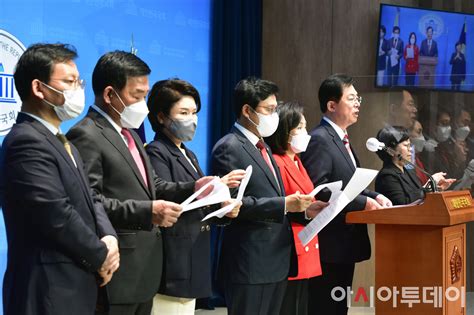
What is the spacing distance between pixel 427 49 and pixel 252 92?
3.47m

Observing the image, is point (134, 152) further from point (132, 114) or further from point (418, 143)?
point (418, 143)

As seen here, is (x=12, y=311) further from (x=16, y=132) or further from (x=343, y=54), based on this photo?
(x=343, y=54)

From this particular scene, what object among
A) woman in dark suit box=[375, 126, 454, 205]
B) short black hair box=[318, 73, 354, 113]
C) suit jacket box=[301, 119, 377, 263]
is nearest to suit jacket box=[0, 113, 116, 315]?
suit jacket box=[301, 119, 377, 263]

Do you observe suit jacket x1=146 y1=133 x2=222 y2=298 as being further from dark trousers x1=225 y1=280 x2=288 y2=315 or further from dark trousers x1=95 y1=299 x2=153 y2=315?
dark trousers x1=225 y1=280 x2=288 y2=315

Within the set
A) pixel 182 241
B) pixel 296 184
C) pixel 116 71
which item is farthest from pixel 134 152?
pixel 296 184

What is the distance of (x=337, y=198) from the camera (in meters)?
3.60

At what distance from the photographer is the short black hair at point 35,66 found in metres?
2.66

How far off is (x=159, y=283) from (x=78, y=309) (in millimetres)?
581

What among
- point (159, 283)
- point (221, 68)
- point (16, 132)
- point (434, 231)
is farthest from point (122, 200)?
point (221, 68)

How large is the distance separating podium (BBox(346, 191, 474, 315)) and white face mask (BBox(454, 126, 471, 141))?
1959mm

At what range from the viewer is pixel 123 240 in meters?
2.97

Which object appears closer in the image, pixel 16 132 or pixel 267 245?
pixel 16 132

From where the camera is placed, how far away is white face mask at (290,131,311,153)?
416 centimetres

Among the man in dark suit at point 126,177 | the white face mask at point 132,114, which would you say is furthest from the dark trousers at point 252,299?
the white face mask at point 132,114
